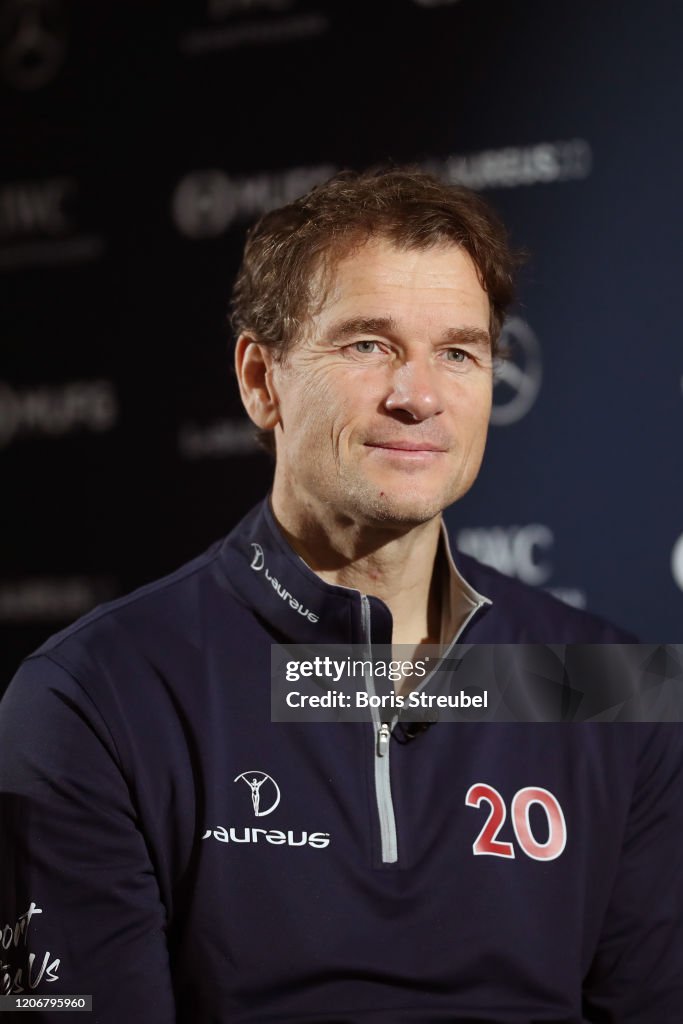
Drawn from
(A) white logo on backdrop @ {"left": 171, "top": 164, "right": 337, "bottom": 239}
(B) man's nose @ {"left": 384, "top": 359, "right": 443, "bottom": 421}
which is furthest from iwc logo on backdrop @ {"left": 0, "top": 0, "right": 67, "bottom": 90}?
(B) man's nose @ {"left": 384, "top": 359, "right": 443, "bottom": 421}

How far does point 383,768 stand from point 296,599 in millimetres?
215

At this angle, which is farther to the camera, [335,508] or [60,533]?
[60,533]

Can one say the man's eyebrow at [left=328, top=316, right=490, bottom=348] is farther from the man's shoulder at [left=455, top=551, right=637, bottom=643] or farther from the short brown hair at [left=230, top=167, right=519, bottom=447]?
the man's shoulder at [left=455, top=551, right=637, bottom=643]

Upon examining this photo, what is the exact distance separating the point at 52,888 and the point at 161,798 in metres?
0.14

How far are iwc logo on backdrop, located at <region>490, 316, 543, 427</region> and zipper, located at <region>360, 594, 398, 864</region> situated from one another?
2.09ft

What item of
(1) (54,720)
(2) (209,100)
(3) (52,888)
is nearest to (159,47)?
(2) (209,100)

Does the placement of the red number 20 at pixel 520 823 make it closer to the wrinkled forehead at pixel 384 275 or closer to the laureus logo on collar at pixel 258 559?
the laureus logo on collar at pixel 258 559

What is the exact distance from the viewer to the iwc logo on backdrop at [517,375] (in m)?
1.83

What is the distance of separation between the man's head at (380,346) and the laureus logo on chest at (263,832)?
330 mm

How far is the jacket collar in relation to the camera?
1.32 metres

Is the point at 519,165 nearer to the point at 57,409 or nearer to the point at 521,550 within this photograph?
the point at 521,550

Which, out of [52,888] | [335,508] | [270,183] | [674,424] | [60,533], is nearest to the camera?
[52,888]

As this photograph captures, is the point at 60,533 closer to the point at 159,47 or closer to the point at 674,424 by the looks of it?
the point at 159,47

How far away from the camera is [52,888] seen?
1180mm
